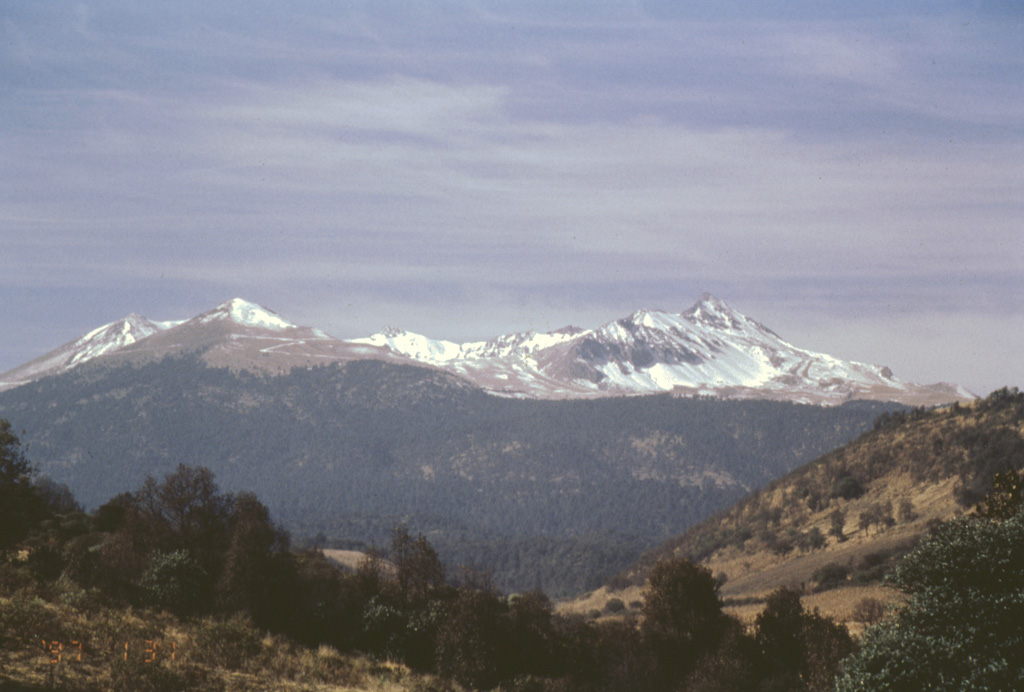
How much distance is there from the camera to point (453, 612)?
5866cm

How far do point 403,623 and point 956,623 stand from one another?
118 feet

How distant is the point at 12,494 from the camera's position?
52.6m

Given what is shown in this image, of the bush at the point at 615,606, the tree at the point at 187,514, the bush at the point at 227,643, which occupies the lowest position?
the bush at the point at 615,606

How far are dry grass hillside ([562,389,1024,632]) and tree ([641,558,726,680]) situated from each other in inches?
847

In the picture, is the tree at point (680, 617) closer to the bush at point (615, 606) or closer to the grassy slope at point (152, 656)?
the grassy slope at point (152, 656)

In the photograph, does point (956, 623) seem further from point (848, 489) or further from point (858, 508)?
point (848, 489)

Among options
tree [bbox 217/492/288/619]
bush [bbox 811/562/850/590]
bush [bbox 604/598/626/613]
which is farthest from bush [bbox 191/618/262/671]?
bush [bbox 604/598/626/613]

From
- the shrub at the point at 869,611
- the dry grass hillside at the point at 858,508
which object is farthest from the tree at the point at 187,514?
the dry grass hillside at the point at 858,508

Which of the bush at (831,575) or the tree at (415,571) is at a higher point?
the tree at (415,571)

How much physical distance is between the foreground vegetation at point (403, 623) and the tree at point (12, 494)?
0.46ft

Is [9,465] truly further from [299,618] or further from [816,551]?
[816,551]

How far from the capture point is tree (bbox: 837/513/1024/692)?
→ 32719mm

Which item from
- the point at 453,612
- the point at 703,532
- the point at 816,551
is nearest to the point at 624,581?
the point at 703,532

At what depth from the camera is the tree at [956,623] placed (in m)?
32.7
